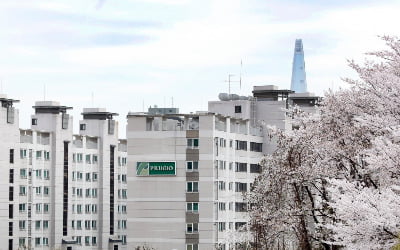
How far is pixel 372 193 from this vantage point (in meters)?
23.9

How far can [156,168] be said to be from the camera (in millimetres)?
83688

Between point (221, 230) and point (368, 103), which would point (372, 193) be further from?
point (221, 230)

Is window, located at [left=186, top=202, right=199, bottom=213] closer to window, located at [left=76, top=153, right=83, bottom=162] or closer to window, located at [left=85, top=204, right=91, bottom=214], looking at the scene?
window, located at [left=76, top=153, right=83, bottom=162]

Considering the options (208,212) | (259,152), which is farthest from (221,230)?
(259,152)

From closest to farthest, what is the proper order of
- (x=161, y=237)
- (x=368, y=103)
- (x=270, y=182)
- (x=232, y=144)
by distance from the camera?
1. (x=368, y=103)
2. (x=270, y=182)
3. (x=161, y=237)
4. (x=232, y=144)

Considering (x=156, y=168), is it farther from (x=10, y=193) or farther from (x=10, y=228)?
(x=10, y=228)

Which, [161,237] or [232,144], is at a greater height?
[232,144]

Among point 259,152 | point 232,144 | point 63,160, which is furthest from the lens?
point 63,160

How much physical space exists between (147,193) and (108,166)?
127 feet

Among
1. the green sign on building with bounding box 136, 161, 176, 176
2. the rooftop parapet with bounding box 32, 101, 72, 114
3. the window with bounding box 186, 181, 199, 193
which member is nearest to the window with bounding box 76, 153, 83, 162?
the rooftop parapet with bounding box 32, 101, 72, 114

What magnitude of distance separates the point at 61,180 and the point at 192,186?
30.7 metres

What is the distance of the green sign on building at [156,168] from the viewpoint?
83.5 metres

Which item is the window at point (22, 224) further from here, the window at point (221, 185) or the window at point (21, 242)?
the window at point (221, 185)

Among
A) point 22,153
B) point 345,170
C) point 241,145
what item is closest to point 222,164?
point 241,145
